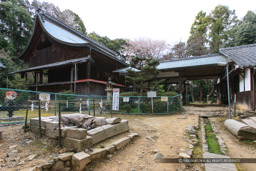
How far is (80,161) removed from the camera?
2637mm

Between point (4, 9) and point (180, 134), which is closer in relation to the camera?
point (180, 134)

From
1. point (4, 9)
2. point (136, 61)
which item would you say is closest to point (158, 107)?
point (136, 61)

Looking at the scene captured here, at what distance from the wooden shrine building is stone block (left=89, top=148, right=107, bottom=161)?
8371 millimetres

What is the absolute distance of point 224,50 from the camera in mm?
12766

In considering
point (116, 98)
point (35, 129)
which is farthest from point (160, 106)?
point (35, 129)

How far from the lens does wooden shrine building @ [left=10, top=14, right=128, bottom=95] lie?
11430 millimetres

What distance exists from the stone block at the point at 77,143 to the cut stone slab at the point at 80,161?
10.2 inches

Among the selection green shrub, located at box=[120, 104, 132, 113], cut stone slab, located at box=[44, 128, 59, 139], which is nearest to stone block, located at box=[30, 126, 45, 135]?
cut stone slab, located at box=[44, 128, 59, 139]

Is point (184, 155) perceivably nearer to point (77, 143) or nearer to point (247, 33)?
point (77, 143)

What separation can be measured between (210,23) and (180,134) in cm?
2560

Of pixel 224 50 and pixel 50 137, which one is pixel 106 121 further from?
pixel 224 50

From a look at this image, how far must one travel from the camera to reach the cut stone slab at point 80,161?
2635 millimetres

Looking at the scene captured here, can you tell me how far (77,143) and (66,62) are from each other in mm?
10087

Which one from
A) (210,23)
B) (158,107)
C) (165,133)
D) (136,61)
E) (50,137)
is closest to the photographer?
(50,137)
